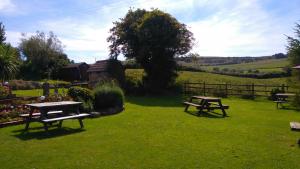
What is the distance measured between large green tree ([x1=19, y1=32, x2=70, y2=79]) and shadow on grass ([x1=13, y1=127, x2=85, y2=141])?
35.9 m

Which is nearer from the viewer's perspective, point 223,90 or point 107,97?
point 107,97

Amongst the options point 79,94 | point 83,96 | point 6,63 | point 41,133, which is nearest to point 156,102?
point 83,96

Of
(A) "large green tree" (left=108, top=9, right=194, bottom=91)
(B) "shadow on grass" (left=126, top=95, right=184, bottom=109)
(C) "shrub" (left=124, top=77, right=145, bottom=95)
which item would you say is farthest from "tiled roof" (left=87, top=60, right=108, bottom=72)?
(B) "shadow on grass" (left=126, top=95, right=184, bottom=109)

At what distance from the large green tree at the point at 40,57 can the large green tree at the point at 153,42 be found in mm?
21928

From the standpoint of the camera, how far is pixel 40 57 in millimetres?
47656

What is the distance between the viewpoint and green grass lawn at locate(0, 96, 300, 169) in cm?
592

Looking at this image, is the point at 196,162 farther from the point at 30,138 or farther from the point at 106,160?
the point at 30,138

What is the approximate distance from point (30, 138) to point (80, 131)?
5.16ft

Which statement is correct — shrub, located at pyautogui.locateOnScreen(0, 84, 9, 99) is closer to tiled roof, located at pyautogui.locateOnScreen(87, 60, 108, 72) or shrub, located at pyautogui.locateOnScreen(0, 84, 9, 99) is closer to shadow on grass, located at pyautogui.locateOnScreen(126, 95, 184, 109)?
shadow on grass, located at pyautogui.locateOnScreen(126, 95, 184, 109)

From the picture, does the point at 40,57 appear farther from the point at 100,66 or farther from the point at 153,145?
the point at 153,145

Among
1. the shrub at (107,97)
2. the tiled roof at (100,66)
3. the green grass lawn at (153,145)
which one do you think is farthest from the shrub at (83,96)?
the tiled roof at (100,66)

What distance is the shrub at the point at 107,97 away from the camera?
45.0ft

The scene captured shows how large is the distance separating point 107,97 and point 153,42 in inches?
415

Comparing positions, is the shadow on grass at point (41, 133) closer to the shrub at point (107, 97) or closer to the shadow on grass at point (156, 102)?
the shrub at point (107, 97)
